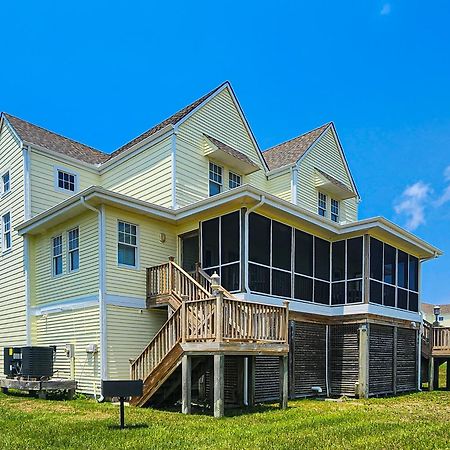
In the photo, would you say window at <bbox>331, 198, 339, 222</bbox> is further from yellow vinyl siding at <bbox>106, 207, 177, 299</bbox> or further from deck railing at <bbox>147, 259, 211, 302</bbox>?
deck railing at <bbox>147, 259, 211, 302</bbox>

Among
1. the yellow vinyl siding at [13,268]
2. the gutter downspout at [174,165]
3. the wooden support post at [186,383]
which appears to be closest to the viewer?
the wooden support post at [186,383]

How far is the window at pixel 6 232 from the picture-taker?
17953 millimetres

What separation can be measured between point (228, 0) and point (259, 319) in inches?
286

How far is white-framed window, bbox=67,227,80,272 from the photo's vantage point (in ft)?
48.3

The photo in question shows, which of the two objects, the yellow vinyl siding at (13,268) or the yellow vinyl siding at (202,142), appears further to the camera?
the yellow vinyl siding at (13,268)

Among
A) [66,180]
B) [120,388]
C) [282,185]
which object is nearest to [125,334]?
[120,388]

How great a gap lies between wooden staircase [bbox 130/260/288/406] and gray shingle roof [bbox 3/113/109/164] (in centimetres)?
901

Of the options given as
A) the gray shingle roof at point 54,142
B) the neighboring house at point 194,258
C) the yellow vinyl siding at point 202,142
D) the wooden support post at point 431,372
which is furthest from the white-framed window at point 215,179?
the wooden support post at point 431,372

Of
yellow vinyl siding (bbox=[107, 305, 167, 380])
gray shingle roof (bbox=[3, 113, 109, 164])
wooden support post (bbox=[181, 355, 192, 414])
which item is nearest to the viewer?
wooden support post (bbox=[181, 355, 192, 414])

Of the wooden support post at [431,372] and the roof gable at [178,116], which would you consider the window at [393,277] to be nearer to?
the wooden support post at [431,372]

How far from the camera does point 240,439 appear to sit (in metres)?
8.41

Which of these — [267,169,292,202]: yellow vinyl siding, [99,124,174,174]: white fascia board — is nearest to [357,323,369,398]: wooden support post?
[267,169,292,202]: yellow vinyl siding

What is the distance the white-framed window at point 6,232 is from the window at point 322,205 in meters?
12.4

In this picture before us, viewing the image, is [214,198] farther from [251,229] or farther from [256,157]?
[256,157]
